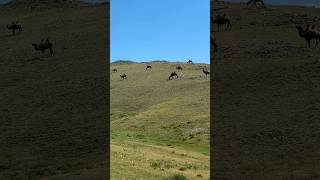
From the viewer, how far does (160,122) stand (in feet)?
169

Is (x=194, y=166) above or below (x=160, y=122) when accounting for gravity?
below

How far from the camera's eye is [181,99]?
59.6 m
